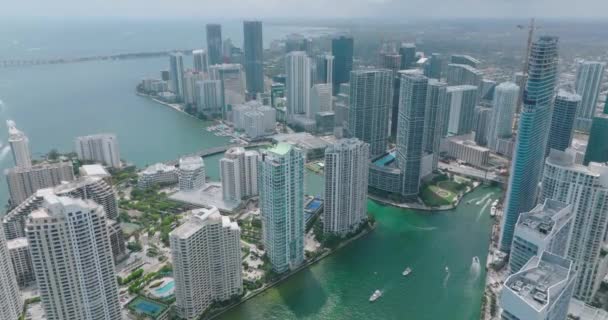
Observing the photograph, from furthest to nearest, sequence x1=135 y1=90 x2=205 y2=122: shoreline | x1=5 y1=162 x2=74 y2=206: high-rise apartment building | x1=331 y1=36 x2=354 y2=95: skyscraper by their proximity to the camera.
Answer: x1=331 y1=36 x2=354 y2=95: skyscraper < x1=135 y1=90 x2=205 y2=122: shoreline < x1=5 y1=162 x2=74 y2=206: high-rise apartment building

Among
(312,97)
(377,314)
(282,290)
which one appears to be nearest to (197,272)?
(282,290)

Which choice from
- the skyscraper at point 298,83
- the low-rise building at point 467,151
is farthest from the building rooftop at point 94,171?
the low-rise building at point 467,151

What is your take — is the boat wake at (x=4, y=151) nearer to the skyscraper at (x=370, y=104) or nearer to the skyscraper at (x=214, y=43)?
the skyscraper at (x=370, y=104)

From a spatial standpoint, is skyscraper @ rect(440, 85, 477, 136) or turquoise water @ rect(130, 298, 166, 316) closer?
turquoise water @ rect(130, 298, 166, 316)

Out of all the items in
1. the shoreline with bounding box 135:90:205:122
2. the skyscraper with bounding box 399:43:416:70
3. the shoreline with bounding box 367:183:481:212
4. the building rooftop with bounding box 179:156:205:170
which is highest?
the skyscraper with bounding box 399:43:416:70

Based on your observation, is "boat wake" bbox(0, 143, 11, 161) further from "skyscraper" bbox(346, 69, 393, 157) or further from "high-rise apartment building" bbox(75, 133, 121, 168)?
"skyscraper" bbox(346, 69, 393, 157)

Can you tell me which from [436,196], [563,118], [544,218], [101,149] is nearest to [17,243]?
[101,149]

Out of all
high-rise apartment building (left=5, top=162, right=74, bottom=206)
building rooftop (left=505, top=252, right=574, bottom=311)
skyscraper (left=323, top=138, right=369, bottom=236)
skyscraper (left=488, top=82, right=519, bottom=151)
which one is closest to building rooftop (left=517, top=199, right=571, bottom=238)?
building rooftop (left=505, top=252, right=574, bottom=311)
